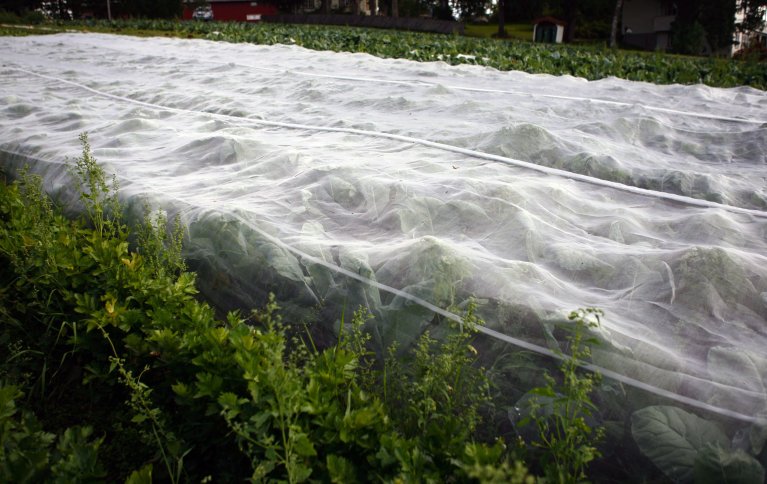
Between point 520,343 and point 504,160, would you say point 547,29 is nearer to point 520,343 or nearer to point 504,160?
point 504,160

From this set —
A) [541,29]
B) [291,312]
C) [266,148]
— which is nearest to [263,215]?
[291,312]

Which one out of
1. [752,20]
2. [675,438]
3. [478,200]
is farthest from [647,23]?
[675,438]

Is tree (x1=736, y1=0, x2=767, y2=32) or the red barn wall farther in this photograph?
the red barn wall

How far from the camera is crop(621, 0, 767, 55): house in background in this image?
1501 inches

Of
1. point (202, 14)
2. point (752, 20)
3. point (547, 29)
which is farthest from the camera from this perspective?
point (202, 14)

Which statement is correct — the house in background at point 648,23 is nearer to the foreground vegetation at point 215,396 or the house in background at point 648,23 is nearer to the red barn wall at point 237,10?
the red barn wall at point 237,10

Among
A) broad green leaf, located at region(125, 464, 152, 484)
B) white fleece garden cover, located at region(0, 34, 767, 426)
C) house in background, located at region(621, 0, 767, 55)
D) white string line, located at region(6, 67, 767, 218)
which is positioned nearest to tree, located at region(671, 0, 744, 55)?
house in background, located at region(621, 0, 767, 55)

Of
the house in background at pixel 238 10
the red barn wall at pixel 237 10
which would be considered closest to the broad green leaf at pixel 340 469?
the house in background at pixel 238 10

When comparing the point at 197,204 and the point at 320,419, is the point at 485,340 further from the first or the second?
the point at 197,204

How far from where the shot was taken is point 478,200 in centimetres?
301

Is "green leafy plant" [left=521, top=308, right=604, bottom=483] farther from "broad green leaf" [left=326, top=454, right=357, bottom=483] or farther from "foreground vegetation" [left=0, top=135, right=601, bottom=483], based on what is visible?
"broad green leaf" [left=326, top=454, right=357, bottom=483]

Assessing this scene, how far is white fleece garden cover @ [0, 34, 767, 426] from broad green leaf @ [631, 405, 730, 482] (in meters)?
0.07

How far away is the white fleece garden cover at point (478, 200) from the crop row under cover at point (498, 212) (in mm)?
11

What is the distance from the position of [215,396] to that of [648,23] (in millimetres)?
44293
